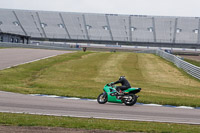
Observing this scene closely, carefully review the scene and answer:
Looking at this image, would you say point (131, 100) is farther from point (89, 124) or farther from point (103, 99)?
point (89, 124)

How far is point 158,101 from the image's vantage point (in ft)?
50.9

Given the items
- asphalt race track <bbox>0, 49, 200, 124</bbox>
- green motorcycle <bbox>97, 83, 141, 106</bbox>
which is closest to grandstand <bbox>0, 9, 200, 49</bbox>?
green motorcycle <bbox>97, 83, 141, 106</bbox>

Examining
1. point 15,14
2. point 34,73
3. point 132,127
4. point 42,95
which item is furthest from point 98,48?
point 132,127

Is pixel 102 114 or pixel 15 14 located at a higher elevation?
pixel 15 14

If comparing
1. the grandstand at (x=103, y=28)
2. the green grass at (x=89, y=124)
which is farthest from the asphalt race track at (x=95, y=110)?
the grandstand at (x=103, y=28)

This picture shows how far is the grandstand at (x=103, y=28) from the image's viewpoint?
309 ft

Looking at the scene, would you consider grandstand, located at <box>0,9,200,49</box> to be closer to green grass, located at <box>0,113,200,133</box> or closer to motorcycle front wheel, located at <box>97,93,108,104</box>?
motorcycle front wheel, located at <box>97,93,108,104</box>

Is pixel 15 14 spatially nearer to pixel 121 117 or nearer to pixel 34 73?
pixel 34 73

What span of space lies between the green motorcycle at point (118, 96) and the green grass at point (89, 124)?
161 inches

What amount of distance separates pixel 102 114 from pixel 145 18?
93.9 m

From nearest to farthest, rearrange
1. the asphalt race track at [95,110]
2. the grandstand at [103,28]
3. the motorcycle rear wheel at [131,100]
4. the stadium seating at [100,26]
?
the asphalt race track at [95,110], the motorcycle rear wheel at [131,100], the grandstand at [103,28], the stadium seating at [100,26]

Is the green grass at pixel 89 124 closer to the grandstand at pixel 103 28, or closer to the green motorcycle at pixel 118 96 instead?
the green motorcycle at pixel 118 96

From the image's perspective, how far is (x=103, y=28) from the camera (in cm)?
9856

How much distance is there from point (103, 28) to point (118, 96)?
3342 inches
